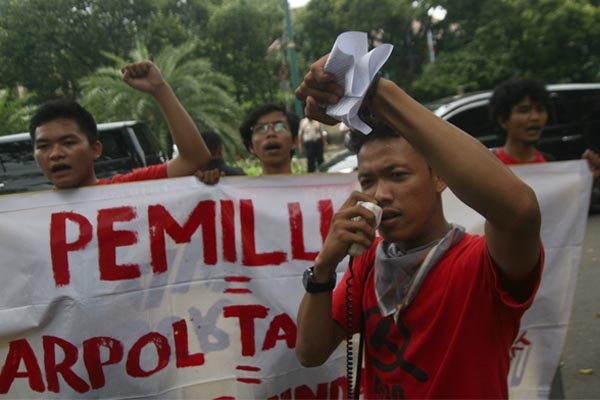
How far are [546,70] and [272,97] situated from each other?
8554 millimetres

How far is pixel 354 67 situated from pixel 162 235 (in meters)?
1.80

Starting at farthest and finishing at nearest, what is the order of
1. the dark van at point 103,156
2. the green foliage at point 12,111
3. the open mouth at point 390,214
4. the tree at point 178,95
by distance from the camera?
1. the tree at point 178,95
2. the green foliage at point 12,111
3. the dark van at point 103,156
4. the open mouth at point 390,214

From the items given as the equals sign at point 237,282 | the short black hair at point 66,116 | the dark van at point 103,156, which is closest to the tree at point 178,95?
the dark van at point 103,156

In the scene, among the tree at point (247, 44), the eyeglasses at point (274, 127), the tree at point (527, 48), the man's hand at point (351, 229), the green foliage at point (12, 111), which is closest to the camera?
the man's hand at point (351, 229)

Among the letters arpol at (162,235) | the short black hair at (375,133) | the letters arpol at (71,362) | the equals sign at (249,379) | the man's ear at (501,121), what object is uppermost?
the short black hair at (375,133)

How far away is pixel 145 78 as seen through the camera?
2797 mm

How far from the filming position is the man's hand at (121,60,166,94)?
9.08 ft

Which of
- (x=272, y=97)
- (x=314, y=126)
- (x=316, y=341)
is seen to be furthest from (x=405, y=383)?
(x=272, y=97)

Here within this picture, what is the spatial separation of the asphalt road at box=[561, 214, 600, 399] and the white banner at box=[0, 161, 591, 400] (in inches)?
33.4

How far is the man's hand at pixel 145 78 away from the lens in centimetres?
277

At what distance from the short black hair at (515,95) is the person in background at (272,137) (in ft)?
4.14

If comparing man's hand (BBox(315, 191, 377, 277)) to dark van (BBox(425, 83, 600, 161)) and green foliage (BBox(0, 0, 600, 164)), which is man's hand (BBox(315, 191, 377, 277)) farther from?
dark van (BBox(425, 83, 600, 161))

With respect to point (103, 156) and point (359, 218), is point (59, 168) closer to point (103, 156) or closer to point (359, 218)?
point (359, 218)

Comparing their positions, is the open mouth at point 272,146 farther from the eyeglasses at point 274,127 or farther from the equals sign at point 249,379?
the equals sign at point 249,379
